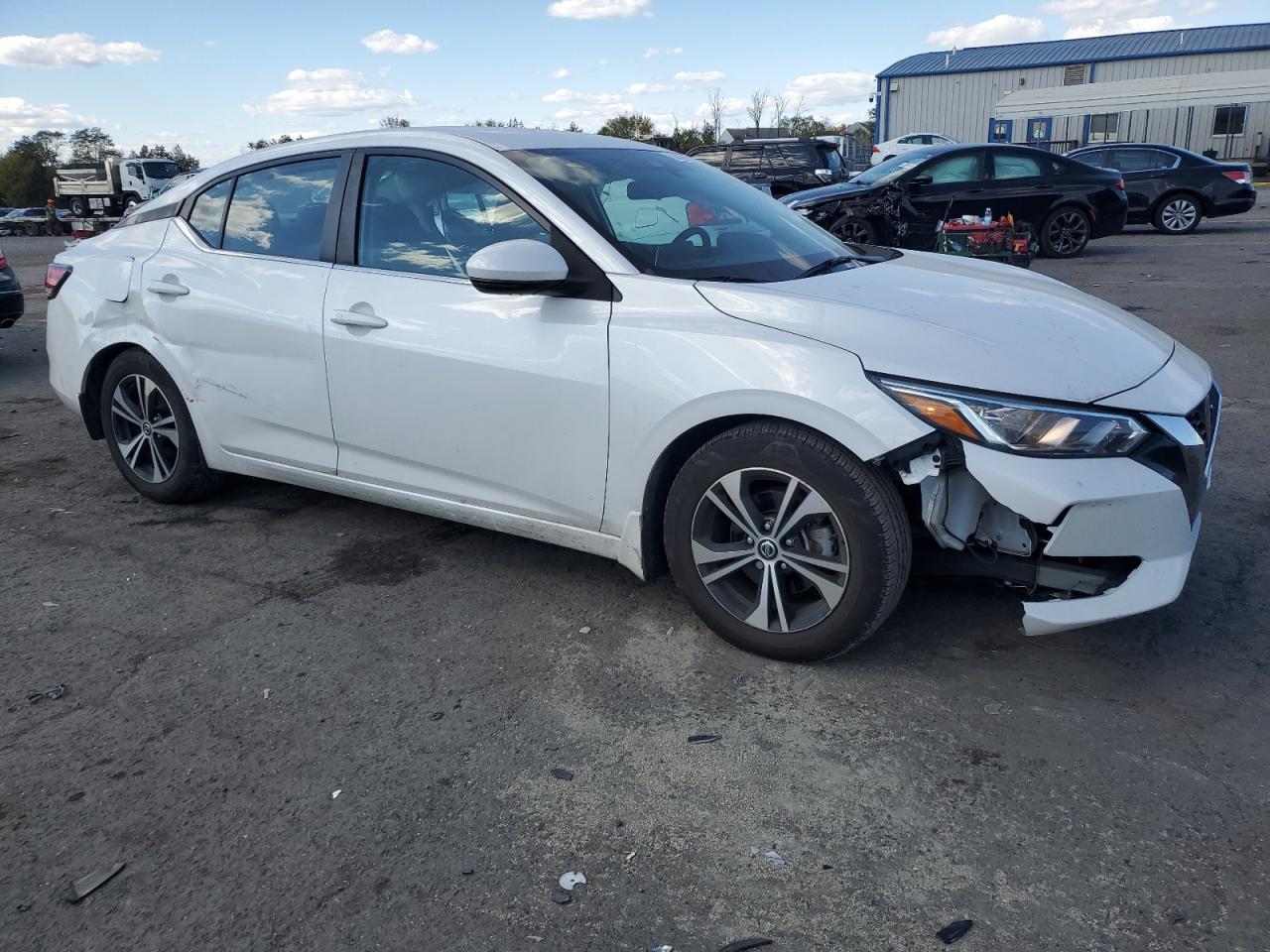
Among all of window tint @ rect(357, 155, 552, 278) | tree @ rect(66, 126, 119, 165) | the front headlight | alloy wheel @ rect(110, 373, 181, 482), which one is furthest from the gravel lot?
tree @ rect(66, 126, 119, 165)

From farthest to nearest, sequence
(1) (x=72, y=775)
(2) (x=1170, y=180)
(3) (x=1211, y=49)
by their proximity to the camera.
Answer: (3) (x=1211, y=49), (2) (x=1170, y=180), (1) (x=72, y=775)

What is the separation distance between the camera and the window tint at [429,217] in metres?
3.60

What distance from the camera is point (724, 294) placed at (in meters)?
3.19

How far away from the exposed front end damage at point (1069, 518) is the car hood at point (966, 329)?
0.21m

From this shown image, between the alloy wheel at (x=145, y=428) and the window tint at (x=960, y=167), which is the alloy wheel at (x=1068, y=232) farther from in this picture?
the alloy wheel at (x=145, y=428)

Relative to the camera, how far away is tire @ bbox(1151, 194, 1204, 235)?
16.9 m

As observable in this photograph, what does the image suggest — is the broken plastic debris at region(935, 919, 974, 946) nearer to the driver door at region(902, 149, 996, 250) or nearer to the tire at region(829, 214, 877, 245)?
the tire at region(829, 214, 877, 245)

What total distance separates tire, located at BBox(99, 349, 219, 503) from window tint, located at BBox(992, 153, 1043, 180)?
40.5 ft

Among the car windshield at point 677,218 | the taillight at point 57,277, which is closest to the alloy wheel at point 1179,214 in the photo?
the car windshield at point 677,218

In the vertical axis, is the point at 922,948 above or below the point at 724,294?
below

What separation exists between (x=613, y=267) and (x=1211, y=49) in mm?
55654

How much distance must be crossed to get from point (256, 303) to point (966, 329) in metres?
2.74

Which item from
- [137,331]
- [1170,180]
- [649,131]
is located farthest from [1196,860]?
[649,131]

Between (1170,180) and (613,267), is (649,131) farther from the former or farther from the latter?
(613,267)
